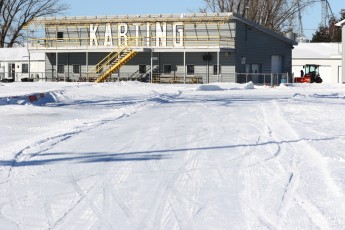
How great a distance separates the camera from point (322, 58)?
72.6m

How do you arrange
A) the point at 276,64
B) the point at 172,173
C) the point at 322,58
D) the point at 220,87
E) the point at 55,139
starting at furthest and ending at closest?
the point at 322,58
the point at 276,64
the point at 220,87
the point at 55,139
the point at 172,173

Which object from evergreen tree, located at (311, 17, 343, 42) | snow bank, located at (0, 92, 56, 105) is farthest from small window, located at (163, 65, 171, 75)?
evergreen tree, located at (311, 17, 343, 42)

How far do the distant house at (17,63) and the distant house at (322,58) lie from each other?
27434 mm

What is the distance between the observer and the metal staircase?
51312mm

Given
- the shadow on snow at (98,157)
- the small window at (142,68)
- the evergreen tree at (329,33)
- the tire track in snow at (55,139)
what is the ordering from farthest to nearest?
the evergreen tree at (329,33)
the small window at (142,68)
the tire track in snow at (55,139)
the shadow on snow at (98,157)

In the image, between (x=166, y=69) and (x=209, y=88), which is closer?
(x=209, y=88)

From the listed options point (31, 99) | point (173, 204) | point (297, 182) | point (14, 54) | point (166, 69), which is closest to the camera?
point (173, 204)

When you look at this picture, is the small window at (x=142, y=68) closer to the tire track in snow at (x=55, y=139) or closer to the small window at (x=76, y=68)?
the small window at (x=76, y=68)

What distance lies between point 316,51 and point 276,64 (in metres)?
17.8

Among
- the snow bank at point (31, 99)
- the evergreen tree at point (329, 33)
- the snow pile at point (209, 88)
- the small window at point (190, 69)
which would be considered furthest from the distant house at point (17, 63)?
the evergreen tree at point (329, 33)

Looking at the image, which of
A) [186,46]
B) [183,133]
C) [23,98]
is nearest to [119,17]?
[186,46]

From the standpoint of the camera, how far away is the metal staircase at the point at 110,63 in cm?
5131

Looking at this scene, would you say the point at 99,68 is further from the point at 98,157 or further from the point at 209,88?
the point at 98,157

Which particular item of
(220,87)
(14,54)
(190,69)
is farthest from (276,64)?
(14,54)
